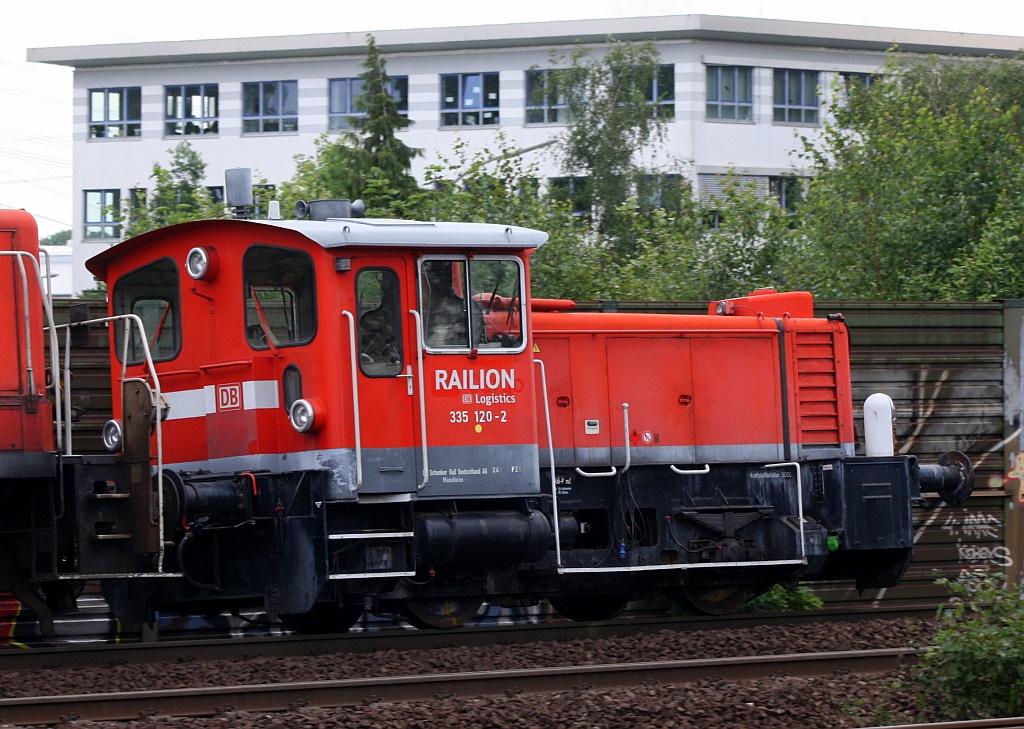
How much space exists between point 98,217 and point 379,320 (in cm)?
3791

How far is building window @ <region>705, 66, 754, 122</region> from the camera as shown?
4028 cm

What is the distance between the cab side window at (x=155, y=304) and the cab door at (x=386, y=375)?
170 centimetres

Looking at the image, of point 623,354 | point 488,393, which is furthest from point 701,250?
point 488,393

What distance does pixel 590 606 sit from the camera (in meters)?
10.4

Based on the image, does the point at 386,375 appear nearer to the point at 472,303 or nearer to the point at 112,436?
the point at 472,303

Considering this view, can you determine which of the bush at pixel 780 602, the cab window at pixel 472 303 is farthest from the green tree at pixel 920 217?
the cab window at pixel 472 303

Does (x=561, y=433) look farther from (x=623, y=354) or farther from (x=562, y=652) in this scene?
(x=562, y=652)

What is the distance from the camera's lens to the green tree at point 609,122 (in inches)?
1379

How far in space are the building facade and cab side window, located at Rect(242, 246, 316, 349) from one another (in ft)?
98.3

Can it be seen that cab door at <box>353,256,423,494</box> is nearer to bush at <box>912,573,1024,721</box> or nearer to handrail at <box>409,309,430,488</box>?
handrail at <box>409,309,430,488</box>

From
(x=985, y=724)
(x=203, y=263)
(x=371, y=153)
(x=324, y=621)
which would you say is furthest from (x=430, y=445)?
(x=371, y=153)

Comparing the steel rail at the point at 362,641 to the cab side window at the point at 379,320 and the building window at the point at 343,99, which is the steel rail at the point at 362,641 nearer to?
the cab side window at the point at 379,320

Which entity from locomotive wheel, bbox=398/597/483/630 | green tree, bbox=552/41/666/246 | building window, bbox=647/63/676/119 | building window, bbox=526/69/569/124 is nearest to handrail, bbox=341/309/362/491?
locomotive wheel, bbox=398/597/483/630

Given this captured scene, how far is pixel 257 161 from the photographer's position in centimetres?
4197
